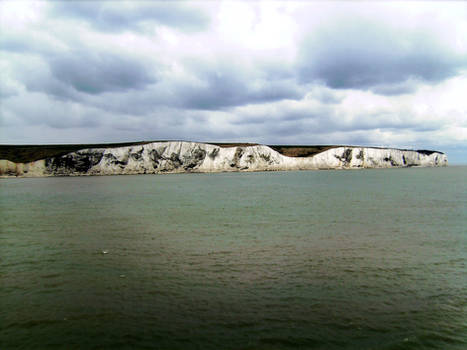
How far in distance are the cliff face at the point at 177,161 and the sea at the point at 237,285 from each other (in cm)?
7642

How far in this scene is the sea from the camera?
588cm

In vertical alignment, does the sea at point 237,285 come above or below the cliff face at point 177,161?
below

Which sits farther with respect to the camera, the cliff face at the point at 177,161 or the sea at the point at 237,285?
the cliff face at the point at 177,161

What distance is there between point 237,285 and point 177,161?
88.1 m

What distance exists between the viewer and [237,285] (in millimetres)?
8242

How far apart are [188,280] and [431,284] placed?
21.0ft

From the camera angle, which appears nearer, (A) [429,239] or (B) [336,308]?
(B) [336,308]

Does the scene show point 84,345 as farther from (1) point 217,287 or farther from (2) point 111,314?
(1) point 217,287

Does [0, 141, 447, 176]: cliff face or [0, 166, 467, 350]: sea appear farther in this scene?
[0, 141, 447, 176]: cliff face

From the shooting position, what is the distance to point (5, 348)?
18.3 ft

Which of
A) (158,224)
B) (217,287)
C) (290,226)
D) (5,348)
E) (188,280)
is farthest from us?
(158,224)

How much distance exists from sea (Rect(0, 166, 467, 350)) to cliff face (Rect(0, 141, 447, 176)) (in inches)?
3008

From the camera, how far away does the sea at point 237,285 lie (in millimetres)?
5883

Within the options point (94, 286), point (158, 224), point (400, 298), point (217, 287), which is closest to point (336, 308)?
point (400, 298)
